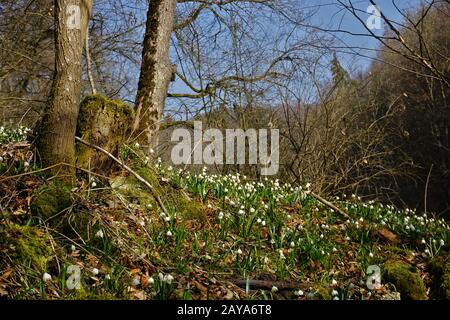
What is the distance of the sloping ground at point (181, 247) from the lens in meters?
3.12

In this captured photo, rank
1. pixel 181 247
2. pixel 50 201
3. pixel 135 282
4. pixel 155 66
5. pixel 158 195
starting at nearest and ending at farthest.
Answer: pixel 135 282 → pixel 50 201 → pixel 181 247 → pixel 158 195 → pixel 155 66

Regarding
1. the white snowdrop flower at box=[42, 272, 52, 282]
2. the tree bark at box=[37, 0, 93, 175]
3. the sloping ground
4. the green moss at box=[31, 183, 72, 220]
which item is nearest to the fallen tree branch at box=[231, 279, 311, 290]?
the sloping ground

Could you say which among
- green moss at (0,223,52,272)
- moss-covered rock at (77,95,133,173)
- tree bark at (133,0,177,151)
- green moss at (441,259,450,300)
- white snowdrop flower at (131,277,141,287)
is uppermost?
tree bark at (133,0,177,151)

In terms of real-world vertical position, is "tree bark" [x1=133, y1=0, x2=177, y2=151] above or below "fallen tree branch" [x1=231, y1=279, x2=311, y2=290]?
above

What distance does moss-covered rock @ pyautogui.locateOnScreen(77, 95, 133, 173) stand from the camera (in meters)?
4.70

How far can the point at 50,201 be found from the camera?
12.5 ft

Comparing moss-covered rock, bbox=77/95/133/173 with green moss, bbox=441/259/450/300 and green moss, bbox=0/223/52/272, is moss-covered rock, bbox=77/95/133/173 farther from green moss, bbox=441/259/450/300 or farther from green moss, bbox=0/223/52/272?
green moss, bbox=441/259/450/300

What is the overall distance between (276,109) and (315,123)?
96 cm

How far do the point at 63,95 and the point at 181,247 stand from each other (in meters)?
1.81

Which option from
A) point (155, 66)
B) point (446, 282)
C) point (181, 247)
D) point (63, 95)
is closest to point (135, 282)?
point (181, 247)

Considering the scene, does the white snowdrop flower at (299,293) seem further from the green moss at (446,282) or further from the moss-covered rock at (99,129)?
the moss-covered rock at (99,129)

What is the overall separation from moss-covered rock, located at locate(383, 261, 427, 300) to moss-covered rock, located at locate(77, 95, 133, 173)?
3015 mm

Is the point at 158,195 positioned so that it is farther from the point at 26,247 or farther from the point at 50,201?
the point at 26,247
